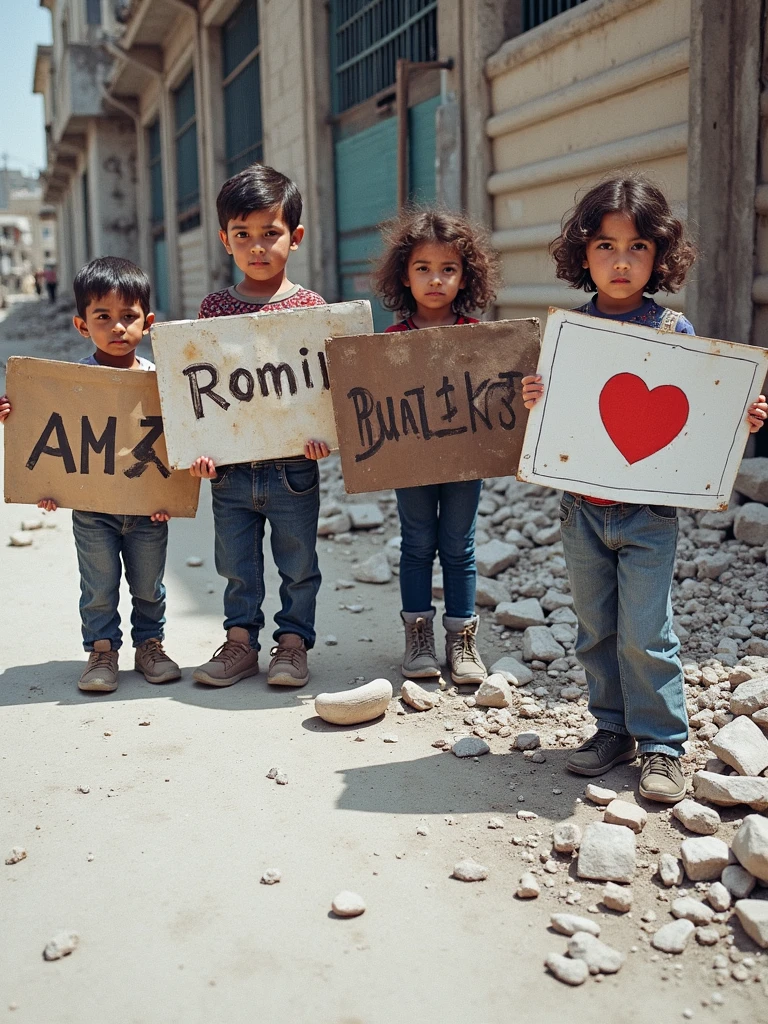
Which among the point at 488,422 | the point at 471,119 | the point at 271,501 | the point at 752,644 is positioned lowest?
the point at 752,644

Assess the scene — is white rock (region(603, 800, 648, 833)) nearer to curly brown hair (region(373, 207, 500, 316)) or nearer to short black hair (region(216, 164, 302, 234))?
curly brown hair (region(373, 207, 500, 316))

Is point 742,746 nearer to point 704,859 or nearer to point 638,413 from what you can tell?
point 704,859

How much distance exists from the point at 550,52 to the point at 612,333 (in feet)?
11.9

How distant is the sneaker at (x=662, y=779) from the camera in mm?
2406

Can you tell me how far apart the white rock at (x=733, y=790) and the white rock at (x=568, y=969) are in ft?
2.24

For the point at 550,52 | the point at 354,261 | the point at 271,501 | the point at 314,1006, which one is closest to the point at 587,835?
the point at 314,1006

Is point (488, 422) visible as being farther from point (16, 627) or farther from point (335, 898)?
point (16, 627)

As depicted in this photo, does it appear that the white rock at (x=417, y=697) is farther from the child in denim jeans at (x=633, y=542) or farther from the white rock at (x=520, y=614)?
the white rock at (x=520, y=614)

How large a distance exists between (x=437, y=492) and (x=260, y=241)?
946 mm

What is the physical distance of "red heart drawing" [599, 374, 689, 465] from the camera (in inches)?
97.3

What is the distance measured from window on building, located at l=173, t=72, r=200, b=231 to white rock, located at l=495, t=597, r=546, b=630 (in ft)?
37.2

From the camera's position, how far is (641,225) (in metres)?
2.41

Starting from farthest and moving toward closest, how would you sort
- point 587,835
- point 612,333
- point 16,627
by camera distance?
1. point 16,627
2. point 612,333
3. point 587,835

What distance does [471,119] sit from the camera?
6184 mm
